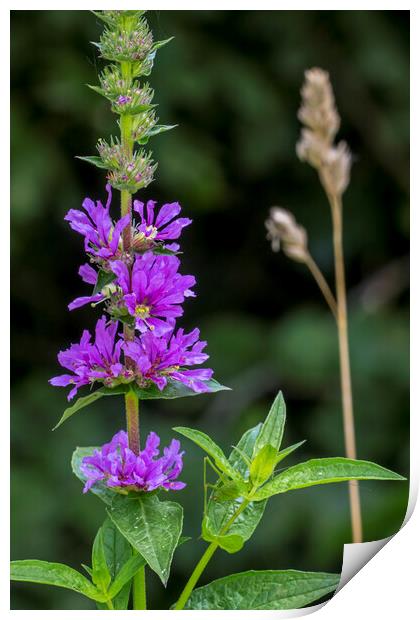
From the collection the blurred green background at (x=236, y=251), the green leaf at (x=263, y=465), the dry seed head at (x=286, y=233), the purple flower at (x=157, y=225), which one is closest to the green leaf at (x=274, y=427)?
the green leaf at (x=263, y=465)

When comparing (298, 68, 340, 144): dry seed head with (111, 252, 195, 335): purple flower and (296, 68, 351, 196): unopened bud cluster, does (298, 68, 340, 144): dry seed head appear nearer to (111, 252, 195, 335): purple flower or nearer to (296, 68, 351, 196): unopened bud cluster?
(296, 68, 351, 196): unopened bud cluster

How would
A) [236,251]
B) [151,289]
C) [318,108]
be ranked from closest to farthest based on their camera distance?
[151,289] → [318,108] → [236,251]

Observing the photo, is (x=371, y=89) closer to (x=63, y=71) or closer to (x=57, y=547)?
(x=63, y=71)

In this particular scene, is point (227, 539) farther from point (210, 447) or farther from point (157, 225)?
point (157, 225)

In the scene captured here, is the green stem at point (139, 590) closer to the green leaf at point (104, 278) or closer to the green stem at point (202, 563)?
the green stem at point (202, 563)

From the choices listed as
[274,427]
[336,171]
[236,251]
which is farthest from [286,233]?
[236,251]
